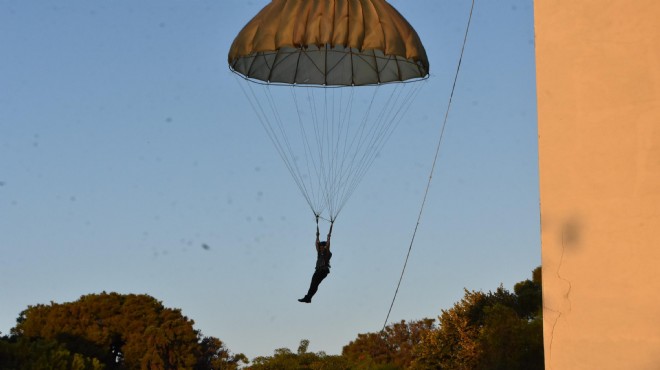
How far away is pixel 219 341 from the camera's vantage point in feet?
240

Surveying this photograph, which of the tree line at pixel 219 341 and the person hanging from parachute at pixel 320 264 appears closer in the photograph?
the person hanging from parachute at pixel 320 264

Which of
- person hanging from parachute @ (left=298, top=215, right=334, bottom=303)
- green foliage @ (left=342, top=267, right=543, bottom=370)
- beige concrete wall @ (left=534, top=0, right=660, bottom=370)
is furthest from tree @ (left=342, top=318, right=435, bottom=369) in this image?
beige concrete wall @ (left=534, top=0, right=660, bottom=370)

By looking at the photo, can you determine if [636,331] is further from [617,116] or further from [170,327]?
[170,327]

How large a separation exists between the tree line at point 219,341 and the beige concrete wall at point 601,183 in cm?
3247

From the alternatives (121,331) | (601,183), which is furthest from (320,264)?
(121,331)

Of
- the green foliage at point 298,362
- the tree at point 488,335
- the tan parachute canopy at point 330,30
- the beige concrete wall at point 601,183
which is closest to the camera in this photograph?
the beige concrete wall at point 601,183

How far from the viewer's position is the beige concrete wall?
9.03 metres

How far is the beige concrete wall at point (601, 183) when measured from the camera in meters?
9.03

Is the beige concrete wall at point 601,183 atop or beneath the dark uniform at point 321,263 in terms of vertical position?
beneath

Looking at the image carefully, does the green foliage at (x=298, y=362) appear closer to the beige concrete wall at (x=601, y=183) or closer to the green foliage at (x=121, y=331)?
the green foliage at (x=121, y=331)

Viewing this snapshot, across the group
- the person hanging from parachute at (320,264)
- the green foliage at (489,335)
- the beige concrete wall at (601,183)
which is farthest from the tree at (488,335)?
the beige concrete wall at (601,183)

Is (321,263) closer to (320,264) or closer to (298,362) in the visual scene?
(320,264)

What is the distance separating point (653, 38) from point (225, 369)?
214ft

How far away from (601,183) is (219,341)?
2588 inches
